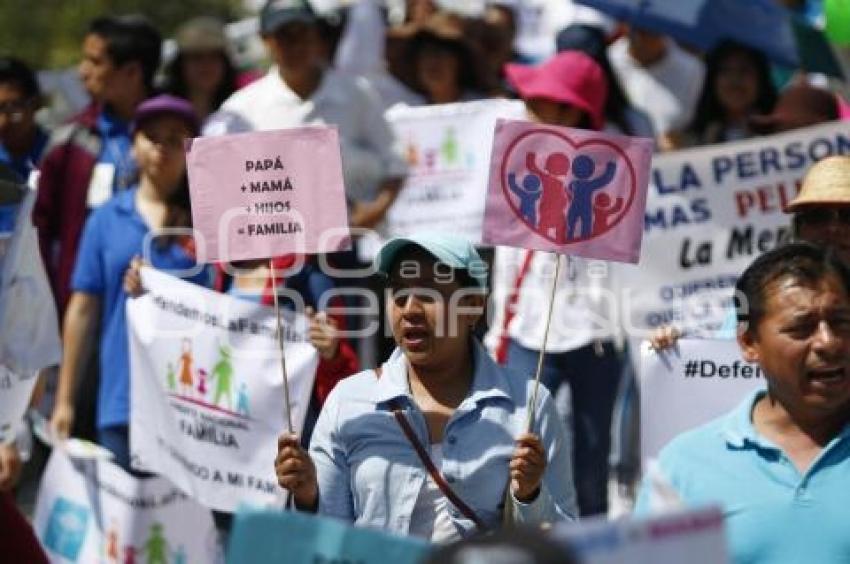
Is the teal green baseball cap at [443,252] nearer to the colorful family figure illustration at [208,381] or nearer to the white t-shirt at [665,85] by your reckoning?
the colorful family figure illustration at [208,381]

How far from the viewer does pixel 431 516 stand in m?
6.13

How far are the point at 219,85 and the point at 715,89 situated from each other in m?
2.41

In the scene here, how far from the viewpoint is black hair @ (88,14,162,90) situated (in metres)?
10.4

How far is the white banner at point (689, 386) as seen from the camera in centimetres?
756

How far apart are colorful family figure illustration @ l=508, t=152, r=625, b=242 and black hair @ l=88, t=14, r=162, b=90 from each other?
4.05 m

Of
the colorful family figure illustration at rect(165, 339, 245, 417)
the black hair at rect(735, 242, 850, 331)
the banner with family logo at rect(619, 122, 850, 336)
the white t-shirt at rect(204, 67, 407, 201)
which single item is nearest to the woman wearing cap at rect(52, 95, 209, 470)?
the colorful family figure illustration at rect(165, 339, 245, 417)

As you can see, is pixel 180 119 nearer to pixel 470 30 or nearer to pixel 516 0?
pixel 470 30

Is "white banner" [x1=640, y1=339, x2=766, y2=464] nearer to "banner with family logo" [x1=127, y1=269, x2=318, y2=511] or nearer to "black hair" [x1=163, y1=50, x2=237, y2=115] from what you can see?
"banner with family logo" [x1=127, y1=269, x2=318, y2=511]

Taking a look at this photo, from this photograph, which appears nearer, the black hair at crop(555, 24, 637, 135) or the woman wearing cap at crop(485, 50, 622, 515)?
the woman wearing cap at crop(485, 50, 622, 515)

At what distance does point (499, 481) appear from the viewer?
20.2 feet

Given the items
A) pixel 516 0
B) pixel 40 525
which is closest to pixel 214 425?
pixel 40 525

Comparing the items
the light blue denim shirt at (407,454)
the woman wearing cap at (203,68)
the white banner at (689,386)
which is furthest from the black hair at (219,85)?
the light blue denim shirt at (407,454)

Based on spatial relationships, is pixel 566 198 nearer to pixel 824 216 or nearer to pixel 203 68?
pixel 824 216

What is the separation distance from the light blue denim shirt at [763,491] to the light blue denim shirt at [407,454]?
718 mm
